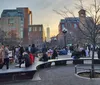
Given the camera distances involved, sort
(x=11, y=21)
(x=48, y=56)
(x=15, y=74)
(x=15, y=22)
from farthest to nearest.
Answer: (x=15, y=22), (x=11, y=21), (x=48, y=56), (x=15, y=74)

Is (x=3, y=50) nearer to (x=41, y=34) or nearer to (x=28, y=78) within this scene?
(x=28, y=78)

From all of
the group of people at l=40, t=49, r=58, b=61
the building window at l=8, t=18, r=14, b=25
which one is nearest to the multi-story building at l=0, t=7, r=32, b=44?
the building window at l=8, t=18, r=14, b=25

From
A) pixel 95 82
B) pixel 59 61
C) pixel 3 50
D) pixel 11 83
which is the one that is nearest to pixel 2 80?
pixel 11 83

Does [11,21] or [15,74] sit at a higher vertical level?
[11,21]

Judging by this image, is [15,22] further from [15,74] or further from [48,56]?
[15,74]

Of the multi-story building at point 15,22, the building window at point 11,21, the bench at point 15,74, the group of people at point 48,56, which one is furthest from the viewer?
the building window at point 11,21

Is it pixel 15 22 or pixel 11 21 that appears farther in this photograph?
pixel 15 22

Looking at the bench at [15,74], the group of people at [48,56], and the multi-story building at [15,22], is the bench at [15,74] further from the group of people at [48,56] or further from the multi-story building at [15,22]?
the multi-story building at [15,22]

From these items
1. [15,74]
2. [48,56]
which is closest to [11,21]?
[48,56]

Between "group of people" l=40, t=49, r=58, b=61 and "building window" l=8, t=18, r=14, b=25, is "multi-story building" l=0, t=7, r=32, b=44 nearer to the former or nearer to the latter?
"building window" l=8, t=18, r=14, b=25

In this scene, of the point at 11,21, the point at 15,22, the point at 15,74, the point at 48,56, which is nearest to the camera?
the point at 15,74

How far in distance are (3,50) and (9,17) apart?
105 meters

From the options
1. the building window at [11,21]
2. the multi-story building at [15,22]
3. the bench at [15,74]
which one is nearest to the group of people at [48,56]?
the bench at [15,74]

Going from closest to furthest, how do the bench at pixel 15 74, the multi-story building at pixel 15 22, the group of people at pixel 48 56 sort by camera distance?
the bench at pixel 15 74, the group of people at pixel 48 56, the multi-story building at pixel 15 22
